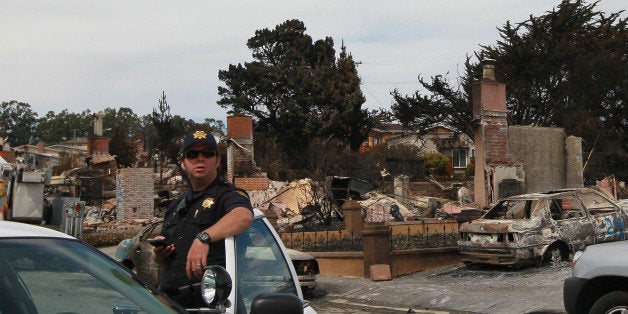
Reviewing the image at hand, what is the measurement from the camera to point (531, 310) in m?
11.1

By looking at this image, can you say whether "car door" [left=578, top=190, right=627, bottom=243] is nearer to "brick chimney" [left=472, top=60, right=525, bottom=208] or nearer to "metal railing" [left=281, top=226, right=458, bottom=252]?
"metal railing" [left=281, top=226, right=458, bottom=252]

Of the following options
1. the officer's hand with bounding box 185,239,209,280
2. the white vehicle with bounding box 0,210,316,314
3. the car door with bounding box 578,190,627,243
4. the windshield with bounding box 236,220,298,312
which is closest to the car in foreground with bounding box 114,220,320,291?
the car door with bounding box 578,190,627,243

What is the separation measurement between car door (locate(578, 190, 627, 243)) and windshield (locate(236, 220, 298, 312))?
11963 mm

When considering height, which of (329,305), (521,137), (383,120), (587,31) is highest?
(587,31)

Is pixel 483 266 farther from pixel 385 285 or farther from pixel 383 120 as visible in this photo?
pixel 383 120

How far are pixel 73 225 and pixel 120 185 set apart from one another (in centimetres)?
1245

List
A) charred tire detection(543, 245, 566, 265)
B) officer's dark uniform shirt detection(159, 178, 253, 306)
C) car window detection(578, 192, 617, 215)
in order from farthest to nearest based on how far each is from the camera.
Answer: car window detection(578, 192, 617, 215) < charred tire detection(543, 245, 566, 265) < officer's dark uniform shirt detection(159, 178, 253, 306)

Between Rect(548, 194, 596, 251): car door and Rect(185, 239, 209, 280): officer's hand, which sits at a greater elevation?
Rect(185, 239, 209, 280): officer's hand

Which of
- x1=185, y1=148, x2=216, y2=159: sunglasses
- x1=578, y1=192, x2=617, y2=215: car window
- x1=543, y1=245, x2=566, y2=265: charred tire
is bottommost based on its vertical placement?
x1=543, y1=245, x2=566, y2=265: charred tire

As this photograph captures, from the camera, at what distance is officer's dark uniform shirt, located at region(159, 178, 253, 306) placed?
12.7 ft

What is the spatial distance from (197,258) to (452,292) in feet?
32.8

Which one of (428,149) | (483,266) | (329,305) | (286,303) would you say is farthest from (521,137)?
(428,149)

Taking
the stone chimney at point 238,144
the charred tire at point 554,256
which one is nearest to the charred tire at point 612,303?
the charred tire at point 554,256

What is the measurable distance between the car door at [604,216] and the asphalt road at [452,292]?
109 centimetres
